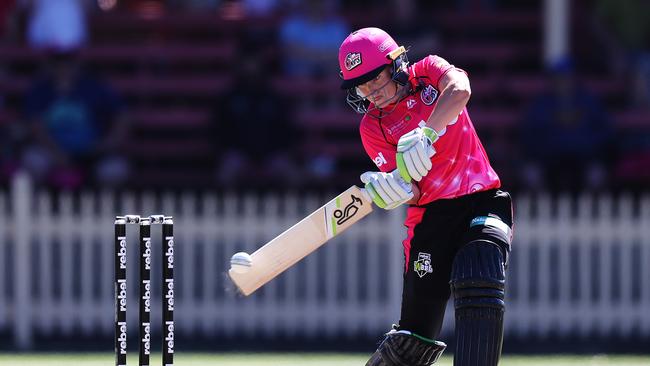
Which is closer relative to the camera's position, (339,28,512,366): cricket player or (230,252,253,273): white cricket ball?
(339,28,512,366): cricket player

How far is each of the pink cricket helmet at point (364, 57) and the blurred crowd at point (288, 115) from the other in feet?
15.1

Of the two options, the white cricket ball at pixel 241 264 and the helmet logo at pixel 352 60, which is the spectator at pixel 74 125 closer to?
the white cricket ball at pixel 241 264

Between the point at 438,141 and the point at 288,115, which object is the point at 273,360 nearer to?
the point at 288,115

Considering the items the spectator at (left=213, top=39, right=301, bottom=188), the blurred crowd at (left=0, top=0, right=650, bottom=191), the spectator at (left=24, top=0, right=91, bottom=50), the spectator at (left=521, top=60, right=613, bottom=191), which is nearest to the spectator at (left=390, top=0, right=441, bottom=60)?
the blurred crowd at (left=0, top=0, right=650, bottom=191)

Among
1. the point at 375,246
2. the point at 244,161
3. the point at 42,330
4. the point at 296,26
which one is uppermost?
the point at 296,26

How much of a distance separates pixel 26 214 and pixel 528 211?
3742 millimetres

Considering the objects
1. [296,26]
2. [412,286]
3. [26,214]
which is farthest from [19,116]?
[412,286]

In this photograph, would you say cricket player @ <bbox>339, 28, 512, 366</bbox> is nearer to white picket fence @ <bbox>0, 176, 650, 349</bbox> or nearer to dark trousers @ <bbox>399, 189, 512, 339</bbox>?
dark trousers @ <bbox>399, 189, 512, 339</bbox>

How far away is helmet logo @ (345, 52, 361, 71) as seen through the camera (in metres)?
5.69

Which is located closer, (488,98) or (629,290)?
(629,290)

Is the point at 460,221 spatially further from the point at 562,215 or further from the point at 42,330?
the point at 42,330

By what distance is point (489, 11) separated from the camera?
12773mm

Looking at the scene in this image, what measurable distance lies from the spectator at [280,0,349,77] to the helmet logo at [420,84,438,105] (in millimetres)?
5739

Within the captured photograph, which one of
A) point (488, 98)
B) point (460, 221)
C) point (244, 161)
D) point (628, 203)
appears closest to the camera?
point (460, 221)
